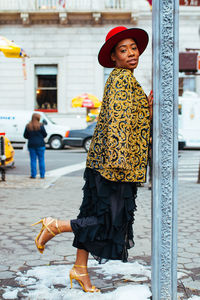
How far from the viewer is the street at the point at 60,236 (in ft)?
10.5

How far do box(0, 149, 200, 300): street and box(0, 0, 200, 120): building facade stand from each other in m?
15.2

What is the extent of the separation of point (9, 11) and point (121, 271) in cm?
2312

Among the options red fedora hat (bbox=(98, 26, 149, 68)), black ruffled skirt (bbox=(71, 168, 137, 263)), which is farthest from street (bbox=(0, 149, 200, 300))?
red fedora hat (bbox=(98, 26, 149, 68))

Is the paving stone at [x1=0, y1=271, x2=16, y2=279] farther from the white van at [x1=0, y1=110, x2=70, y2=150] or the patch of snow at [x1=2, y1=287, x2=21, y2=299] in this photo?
the white van at [x1=0, y1=110, x2=70, y2=150]

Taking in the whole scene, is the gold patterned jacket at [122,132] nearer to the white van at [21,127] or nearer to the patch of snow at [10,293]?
the patch of snow at [10,293]

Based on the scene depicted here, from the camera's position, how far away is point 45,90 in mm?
24750

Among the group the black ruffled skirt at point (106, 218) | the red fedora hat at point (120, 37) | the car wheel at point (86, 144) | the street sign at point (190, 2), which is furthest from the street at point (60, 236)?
the car wheel at point (86, 144)

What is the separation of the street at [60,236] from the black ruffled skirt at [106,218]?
0.33 m

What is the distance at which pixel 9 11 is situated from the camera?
2408 centimetres

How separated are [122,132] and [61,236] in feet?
7.40

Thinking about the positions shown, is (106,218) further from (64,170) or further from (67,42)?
(67,42)

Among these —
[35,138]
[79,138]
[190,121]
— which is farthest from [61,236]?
[190,121]

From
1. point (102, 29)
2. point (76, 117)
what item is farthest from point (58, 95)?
point (102, 29)

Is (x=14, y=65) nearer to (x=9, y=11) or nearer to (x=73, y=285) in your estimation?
(x=9, y=11)
